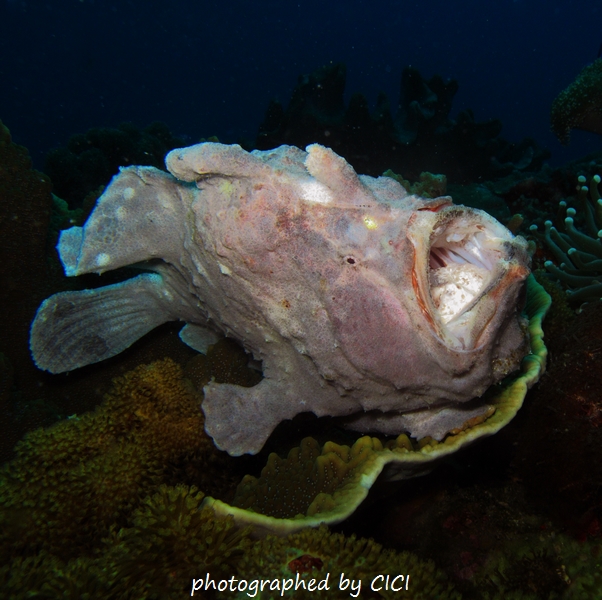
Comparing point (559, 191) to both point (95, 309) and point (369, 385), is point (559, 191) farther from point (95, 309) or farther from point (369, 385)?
point (95, 309)

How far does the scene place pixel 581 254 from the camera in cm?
457

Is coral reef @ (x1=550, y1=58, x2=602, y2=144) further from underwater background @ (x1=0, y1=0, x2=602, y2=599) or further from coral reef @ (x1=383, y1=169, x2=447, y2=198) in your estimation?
coral reef @ (x1=383, y1=169, x2=447, y2=198)

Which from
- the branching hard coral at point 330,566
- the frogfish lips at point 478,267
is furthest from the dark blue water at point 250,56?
the branching hard coral at point 330,566

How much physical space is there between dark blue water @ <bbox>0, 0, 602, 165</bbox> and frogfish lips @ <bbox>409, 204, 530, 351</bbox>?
6643cm

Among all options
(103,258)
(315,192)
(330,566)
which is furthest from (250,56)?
(330,566)

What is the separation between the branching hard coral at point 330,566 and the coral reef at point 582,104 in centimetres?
852

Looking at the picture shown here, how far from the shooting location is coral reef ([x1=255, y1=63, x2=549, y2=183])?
955 centimetres

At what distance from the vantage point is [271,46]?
12031cm

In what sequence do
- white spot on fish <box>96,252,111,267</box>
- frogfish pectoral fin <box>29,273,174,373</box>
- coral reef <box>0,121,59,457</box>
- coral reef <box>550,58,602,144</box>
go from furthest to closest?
coral reef <box>550,58,602,144</box> → coral reef <box>0,121,59,457</box> → frogfish pectoral fin <box>29,273,174,373</box> → white spot on fish <box>96,252,111,267</box>

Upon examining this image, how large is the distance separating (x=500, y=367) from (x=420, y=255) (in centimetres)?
87

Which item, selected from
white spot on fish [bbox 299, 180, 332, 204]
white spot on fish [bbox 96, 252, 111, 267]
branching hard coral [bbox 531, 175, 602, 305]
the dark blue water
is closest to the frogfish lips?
white spot on fish [bbox 299, 180, 332, 204]

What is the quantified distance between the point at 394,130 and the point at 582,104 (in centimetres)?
390

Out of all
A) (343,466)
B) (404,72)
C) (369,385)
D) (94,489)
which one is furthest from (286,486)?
(404,72)

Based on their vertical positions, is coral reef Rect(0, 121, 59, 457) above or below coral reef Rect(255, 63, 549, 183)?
below
